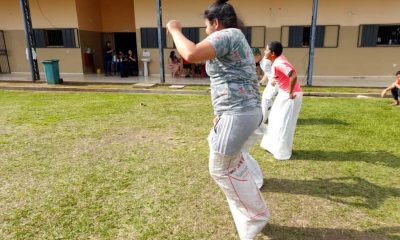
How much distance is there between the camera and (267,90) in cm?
576

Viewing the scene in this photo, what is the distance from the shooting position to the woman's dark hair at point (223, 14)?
7.45ft

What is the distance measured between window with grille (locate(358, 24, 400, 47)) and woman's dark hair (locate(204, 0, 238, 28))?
13.5 metres

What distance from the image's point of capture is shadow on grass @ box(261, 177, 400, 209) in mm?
3330

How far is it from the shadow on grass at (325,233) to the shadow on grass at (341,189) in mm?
446

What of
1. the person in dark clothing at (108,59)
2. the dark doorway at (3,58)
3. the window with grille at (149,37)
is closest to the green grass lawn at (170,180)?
the window with grille at (149,37)

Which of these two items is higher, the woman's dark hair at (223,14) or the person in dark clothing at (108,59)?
the woman's dark hair at (223,14)

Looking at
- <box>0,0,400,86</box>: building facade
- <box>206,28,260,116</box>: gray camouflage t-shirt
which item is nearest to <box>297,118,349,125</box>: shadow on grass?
<box>206,28,260,116</box>: gray camouflage t-shirt

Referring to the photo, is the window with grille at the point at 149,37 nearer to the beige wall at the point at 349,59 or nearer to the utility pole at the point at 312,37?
the beige wall at the point at 349,59

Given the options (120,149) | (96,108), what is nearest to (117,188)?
(120,149)

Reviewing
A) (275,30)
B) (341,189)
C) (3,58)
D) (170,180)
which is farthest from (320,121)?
(3,58)

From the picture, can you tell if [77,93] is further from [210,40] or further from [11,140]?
[210,40]

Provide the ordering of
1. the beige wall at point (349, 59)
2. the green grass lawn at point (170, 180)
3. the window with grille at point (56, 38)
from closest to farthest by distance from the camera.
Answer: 1. the green grass lawn at point (170, 180)
2. the beige wall at point (349, 59)
3. the window with grille at point (56, 38)

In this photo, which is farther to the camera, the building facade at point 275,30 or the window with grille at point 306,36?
the window with grille at point 306,36

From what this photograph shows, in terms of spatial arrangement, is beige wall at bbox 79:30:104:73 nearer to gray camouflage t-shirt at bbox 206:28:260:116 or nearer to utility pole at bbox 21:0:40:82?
utility pole at bbox 21:0:40:82
